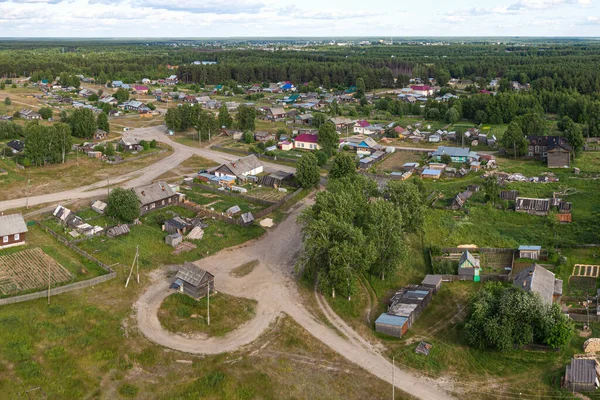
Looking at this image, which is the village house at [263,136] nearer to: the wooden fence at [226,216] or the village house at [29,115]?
the wooden fence at [226,216]

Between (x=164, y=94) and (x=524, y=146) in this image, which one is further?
(x=164, y=94)

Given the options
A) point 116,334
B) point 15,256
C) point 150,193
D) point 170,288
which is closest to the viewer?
point 116,334

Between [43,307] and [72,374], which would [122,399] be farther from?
[43,307]

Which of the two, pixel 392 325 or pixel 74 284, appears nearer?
pixel 392 325

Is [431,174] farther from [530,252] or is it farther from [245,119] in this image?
[245,119]

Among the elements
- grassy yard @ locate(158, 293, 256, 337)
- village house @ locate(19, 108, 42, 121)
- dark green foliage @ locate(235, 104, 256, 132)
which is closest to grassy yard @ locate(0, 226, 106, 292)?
grassy yard @ locate(158, 293, 256, 337)

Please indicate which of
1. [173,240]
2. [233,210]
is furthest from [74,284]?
[233,210]

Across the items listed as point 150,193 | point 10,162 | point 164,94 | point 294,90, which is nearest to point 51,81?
point 164,94
